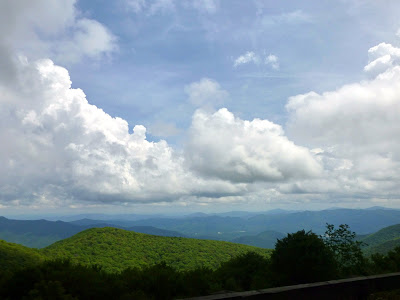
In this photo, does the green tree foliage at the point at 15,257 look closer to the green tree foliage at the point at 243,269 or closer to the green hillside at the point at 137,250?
the green hillside at the point at 137,250

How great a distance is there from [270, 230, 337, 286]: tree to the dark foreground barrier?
13422 millimetres

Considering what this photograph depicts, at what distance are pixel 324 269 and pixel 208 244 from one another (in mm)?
118650

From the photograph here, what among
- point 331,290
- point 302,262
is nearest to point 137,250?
point 302,262

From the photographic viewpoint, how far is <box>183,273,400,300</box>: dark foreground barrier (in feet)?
14.8

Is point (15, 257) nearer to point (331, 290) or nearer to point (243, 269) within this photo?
point (243, 269)

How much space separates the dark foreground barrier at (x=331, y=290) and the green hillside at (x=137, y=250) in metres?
99.2

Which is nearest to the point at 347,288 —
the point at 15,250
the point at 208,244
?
the point at 15,250

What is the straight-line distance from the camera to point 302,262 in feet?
61.4

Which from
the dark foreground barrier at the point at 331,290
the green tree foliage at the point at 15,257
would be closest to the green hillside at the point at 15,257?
Result: the green tree foliage at the point at 15,257

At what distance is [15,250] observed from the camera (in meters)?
70.6

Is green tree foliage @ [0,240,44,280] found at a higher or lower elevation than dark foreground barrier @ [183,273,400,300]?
lower

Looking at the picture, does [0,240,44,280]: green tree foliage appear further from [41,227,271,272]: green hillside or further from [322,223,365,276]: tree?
[322,223,365,276]: tree

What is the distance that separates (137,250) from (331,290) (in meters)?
122

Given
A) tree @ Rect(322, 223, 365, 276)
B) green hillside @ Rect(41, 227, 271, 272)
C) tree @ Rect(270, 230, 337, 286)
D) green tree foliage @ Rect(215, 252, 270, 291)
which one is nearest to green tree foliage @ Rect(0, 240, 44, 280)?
green hillside @ Rect(41, 227, 271, 272)
